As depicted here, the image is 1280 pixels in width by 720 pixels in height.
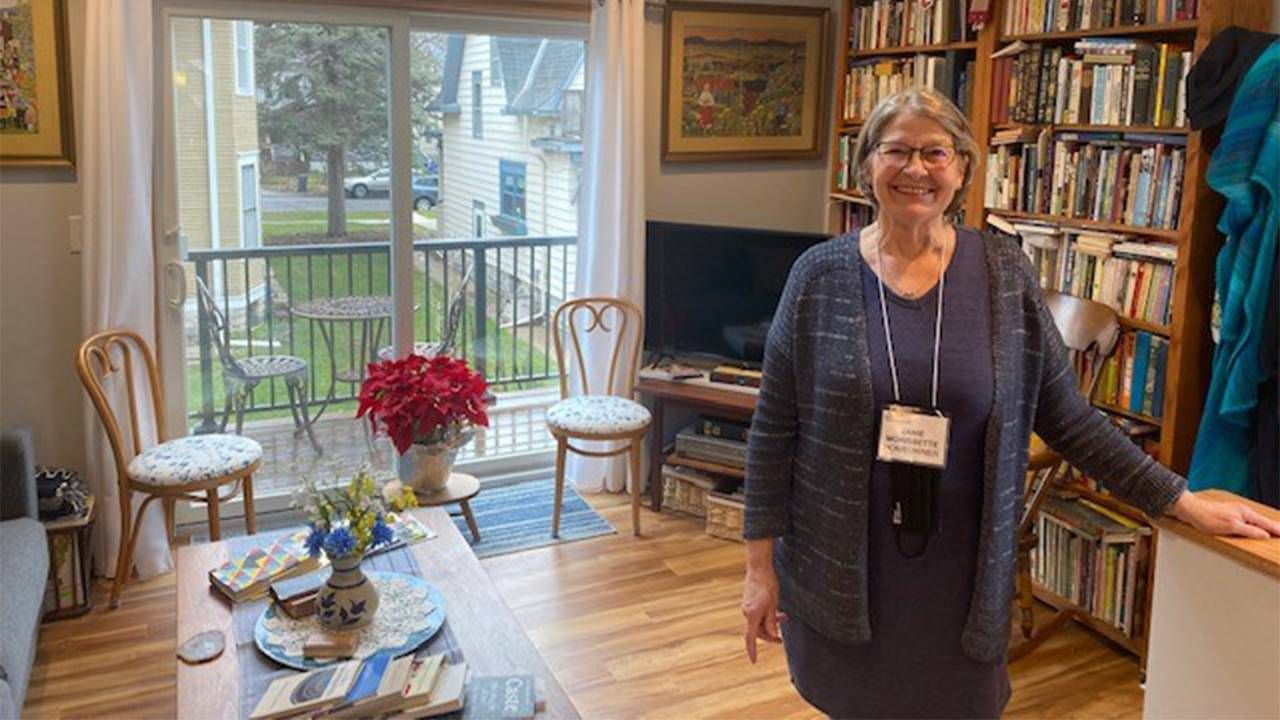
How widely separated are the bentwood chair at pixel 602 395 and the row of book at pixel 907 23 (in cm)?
146

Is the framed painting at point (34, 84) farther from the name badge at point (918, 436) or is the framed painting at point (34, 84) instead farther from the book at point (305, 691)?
the name badge at point (918, 436)

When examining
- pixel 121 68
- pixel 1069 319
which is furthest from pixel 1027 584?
pixel 121 68

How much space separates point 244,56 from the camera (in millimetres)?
3770

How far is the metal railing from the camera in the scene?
3.96m

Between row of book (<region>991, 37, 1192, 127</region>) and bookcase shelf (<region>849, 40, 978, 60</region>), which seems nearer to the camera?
row of book (<region>991, 37, 1192, 127</region>)

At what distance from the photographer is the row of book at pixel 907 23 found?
3.87 m

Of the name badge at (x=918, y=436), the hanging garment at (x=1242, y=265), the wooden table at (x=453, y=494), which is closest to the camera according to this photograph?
the name badge at (x=918, y=436)

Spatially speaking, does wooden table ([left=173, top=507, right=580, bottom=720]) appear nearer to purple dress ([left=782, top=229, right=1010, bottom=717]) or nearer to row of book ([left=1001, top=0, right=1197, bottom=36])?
purple dress ([left=782, top=229, right=1010, bottom=717])

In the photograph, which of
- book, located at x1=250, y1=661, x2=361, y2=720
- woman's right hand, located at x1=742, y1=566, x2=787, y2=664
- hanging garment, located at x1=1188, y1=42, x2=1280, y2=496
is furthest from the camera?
hanging garment, located at x1=1188, y1=42, x2=1280, y2=496

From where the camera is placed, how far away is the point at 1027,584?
329 cm

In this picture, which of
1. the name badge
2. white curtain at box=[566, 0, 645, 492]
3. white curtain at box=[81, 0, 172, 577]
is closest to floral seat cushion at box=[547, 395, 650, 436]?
white curtain at box=[566, 0, 645, 492]

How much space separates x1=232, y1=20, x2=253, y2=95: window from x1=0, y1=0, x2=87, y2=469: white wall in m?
0.51

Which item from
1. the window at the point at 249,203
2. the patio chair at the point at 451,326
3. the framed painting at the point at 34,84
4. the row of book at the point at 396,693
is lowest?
the row of book at the point at 396,693

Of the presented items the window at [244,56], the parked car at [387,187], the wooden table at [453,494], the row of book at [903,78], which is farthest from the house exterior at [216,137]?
the row of book at [903,78]
